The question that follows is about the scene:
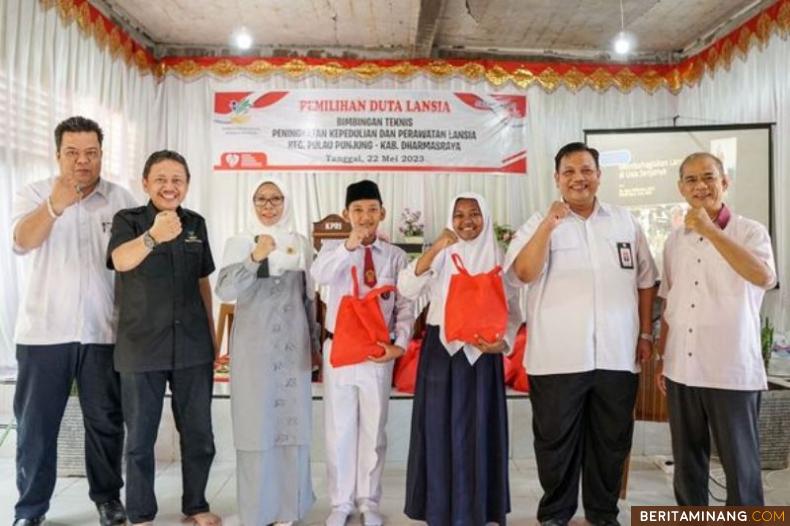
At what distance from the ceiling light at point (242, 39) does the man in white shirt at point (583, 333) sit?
11.7ft

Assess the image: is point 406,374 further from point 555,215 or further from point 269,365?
point 555,215

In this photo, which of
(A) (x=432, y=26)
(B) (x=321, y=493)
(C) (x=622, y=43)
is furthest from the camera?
(A) (x=432, y=26)

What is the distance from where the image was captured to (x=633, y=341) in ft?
7.48

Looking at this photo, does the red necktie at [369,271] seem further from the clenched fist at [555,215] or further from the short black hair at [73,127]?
the short black hair at [73,127]

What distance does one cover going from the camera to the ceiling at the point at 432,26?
15.1ft

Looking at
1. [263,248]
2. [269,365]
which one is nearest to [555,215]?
[263,248]

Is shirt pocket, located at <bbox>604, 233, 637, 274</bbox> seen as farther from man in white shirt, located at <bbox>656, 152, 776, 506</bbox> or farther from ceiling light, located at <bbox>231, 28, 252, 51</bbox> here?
ceiling light, located at <bbox>231, 28, 252, 51</bbox>

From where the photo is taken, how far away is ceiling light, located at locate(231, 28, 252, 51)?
4.95 meters

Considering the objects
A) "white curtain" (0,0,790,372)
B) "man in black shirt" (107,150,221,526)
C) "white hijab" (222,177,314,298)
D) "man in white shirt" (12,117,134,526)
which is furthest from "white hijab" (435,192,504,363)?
"white curtain" (0,0,790,372)

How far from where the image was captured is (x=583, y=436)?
2365mm

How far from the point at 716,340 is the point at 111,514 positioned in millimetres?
2458

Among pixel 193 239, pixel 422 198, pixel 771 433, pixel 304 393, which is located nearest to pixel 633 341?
pixel 304 393

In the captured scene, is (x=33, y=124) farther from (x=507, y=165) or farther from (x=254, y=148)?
(x=507, y=165)

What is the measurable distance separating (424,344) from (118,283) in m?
1.25
